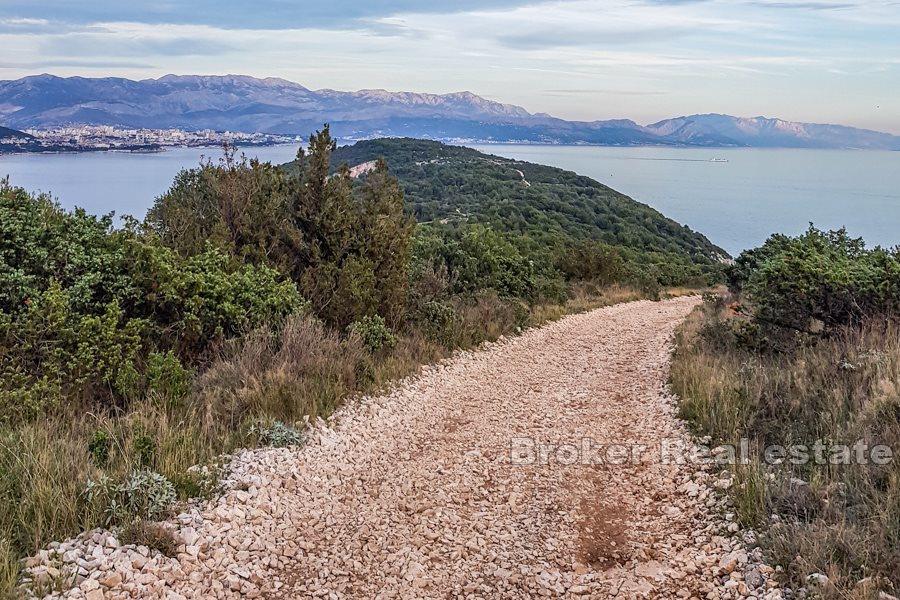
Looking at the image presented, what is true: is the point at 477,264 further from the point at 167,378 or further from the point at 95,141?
the point at 95,141

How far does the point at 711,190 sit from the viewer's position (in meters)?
104

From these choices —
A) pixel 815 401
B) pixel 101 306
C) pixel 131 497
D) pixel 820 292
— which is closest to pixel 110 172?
Answer: pixel 101 306

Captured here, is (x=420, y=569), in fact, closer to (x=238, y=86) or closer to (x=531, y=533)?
(x=531, y=533)

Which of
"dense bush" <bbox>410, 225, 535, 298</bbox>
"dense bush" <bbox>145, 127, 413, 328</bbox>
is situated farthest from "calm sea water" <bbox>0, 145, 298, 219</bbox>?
"dense bush" <bbox>410, 225, 535, 298</bbox>

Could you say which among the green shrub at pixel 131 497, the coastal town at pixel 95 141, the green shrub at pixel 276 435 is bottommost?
the green shrub at pixel 276 435

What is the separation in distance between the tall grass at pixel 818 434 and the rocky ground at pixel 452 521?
0.96 feet

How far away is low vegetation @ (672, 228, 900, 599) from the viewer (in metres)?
3.36

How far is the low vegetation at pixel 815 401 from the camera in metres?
3.36

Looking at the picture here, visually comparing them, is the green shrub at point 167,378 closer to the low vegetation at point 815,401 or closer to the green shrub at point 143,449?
the green shrub at point 143,449

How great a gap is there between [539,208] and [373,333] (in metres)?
43.6

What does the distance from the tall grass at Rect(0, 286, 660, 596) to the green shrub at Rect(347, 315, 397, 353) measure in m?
0.13

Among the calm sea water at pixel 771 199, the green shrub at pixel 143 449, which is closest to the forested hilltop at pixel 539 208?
the calm sea water at pixel 771 199

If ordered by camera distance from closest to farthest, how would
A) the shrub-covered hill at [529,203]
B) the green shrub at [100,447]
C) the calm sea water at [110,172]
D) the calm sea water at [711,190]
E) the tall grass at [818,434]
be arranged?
the tall grass at [818,434] < the green shrub at [100,447] < the calm sea water at [110,172] < the calm sea water at [711,190] < the shrub-covered hill at [529,203]

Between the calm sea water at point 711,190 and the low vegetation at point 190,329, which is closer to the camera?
the low vegetation at point 190,329
